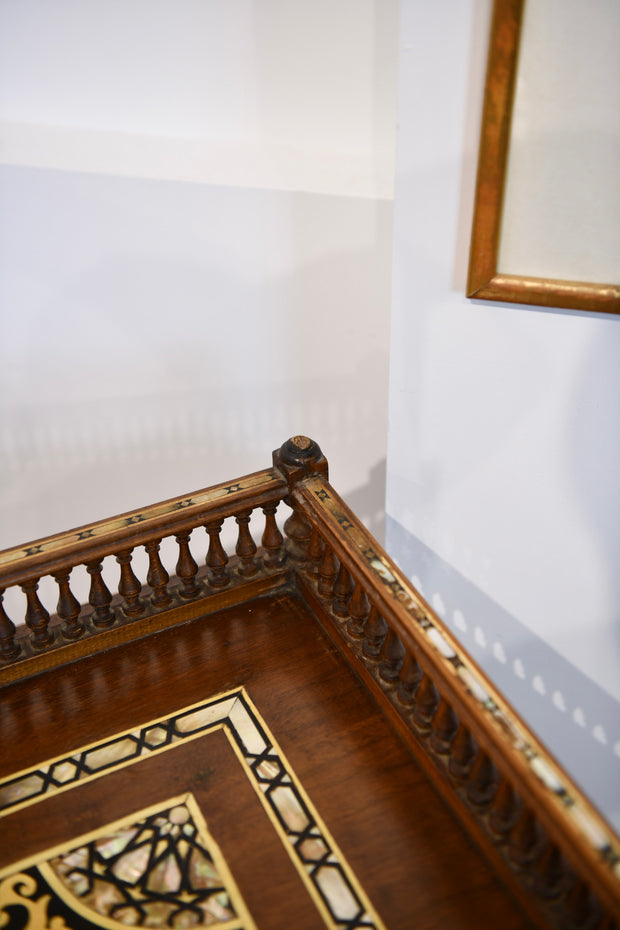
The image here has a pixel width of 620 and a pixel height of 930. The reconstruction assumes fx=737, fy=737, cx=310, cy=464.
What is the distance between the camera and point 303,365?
13.4ft

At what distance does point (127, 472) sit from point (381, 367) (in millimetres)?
1527

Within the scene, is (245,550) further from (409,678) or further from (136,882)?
(136,882)

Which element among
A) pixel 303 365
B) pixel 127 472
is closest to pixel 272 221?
pixel 303 365

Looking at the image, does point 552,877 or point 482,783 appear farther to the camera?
point 482,783

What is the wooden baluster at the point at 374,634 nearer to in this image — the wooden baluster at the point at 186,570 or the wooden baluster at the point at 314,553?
the wooden baluster at the point at 314,553

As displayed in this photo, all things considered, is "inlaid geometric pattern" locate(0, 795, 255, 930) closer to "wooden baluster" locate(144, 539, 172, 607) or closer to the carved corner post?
"wooden baluster" locate(144, 539, 172, 607)

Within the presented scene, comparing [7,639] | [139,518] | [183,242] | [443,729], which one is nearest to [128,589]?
[139,518]

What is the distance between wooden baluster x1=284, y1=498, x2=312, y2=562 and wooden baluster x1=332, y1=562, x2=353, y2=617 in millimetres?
226

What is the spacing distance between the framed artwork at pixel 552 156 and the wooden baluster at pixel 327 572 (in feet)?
2.92

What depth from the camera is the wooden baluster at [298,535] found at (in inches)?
85.8

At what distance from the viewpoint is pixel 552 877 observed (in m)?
1.40

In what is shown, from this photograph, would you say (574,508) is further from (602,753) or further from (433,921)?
(433,921)

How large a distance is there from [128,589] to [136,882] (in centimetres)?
75

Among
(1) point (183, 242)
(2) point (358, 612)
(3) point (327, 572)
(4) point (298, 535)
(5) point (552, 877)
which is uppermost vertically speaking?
(1) point (183, 242)
